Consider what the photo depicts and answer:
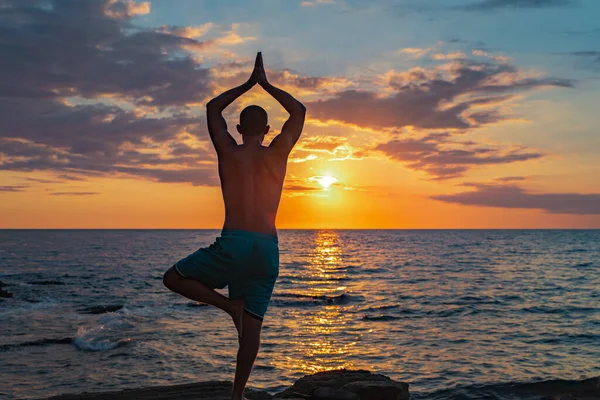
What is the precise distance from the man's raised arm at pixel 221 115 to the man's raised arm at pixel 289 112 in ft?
0.45

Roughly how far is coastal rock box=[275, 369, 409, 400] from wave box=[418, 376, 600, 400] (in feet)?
8.65

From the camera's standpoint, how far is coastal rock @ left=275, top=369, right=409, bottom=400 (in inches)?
347

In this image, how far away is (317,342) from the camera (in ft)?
57.5

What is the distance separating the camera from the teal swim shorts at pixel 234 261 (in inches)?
191

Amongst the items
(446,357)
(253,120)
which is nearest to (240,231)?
(253,120)

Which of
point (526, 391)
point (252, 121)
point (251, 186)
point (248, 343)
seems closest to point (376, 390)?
point (248, 343)

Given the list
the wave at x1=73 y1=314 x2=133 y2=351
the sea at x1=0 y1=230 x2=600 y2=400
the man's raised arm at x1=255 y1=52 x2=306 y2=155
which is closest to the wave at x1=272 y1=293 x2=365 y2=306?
the sea at x1=0 y1=230 x2=600 y2=400

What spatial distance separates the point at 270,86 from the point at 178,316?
19.0 meters

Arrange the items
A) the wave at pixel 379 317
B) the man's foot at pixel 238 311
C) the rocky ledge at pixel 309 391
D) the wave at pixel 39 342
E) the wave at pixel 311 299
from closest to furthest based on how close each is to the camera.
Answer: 1. the man's foot at pixel 238 311
2. the rocky ledge at pixel 309 391
3. the wave at pixel 39 342
4. the wave at pixel 379 317
5. the wave at pixel 311 299

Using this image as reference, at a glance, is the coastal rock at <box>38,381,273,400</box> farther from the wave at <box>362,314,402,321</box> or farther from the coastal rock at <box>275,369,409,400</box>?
the wave at <box>362,314,402,321</box>

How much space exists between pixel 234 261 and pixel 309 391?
16.4ft

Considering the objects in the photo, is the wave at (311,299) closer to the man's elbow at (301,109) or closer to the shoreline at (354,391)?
the shoreline at (354,391)

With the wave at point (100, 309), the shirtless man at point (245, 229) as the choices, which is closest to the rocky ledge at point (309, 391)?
the shirtless man at point (245, 229)

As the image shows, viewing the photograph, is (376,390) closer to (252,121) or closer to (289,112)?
(289,112)
